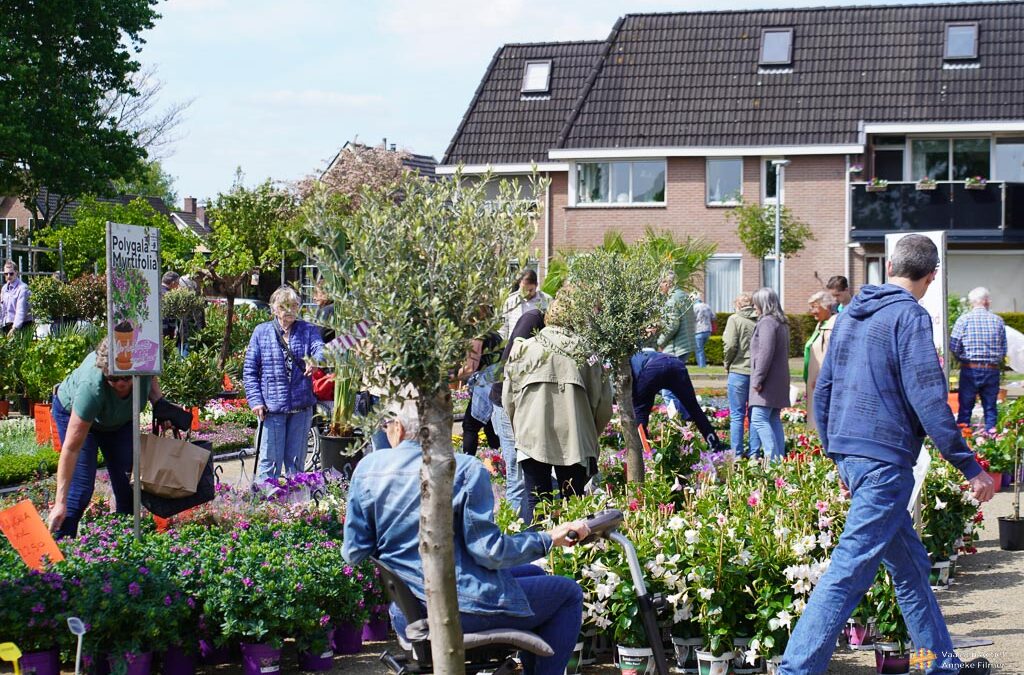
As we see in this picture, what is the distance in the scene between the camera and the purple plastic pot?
5.92m

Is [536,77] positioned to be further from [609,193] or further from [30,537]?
[30,537]

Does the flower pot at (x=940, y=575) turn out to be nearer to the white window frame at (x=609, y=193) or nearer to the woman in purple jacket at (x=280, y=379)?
the woman in purple jacket at (x=280, y=379)

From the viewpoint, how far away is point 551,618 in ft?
16.3

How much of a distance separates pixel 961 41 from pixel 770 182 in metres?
6.49

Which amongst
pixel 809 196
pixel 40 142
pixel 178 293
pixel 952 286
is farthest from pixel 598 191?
pixel 178 293

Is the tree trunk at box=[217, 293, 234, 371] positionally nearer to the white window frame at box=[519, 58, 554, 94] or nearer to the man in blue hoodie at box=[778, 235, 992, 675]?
the man in blue hoodie at box=[778, 235, 992, 675]

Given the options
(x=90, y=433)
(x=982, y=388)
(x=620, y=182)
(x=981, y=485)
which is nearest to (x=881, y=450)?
(x=981, y=485)

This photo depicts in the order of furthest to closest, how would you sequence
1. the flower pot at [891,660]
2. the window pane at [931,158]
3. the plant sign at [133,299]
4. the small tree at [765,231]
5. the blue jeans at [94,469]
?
the window pane at [931,158] → the small tree at [765,231] → the blue jeans at [94,469] → the plant sign at [133,299] → the flower pot at [891,660]

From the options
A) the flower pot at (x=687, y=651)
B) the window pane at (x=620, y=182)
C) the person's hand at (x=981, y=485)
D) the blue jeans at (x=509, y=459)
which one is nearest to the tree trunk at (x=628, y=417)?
the blue jeans at (x=509, y=459)

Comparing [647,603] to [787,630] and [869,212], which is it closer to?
[787,630]

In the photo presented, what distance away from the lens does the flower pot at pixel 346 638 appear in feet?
21.4

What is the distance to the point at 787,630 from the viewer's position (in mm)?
5785

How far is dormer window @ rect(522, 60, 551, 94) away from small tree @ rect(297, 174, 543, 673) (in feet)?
114

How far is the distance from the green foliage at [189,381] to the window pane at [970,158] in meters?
25.8
